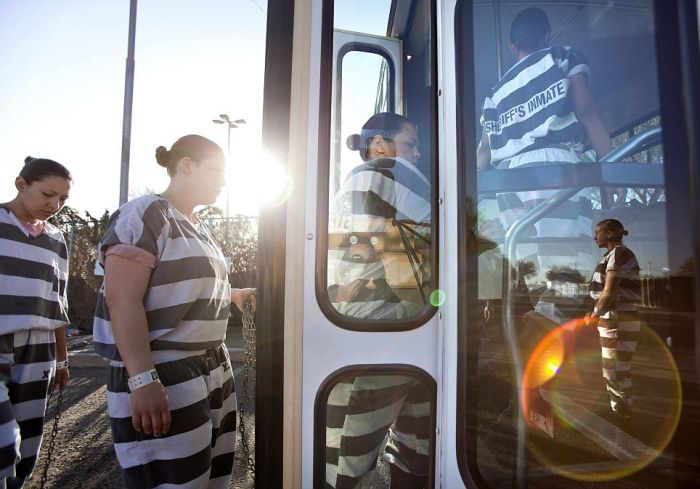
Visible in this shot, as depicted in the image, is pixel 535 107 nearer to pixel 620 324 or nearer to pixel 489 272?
pixel 489 272

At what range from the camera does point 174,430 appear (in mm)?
1482

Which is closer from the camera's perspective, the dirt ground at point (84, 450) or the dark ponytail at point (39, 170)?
the dark ponytail at point (39, 170)

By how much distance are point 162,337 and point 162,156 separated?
769 mm

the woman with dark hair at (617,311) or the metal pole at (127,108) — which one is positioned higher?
the metal pole at (127,108)

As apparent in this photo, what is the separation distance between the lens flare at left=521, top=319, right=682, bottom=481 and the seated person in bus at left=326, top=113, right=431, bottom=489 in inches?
14.5

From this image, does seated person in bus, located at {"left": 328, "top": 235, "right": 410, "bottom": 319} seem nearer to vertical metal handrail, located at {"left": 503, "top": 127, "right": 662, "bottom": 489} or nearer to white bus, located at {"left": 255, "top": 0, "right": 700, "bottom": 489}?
white bus, located at {"left": 255, "top": 0, "right": 700, "bottom": 489}

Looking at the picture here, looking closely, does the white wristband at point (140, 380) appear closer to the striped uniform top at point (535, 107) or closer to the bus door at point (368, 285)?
the bus door at point (368, 285)

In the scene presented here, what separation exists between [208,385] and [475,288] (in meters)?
1.05

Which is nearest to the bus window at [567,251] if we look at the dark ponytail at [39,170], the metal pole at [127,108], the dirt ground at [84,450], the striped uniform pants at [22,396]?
the striped uniform pants at [22,396]

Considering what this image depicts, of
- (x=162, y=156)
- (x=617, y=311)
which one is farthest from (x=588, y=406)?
(x=162, y=156)

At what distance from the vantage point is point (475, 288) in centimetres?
132

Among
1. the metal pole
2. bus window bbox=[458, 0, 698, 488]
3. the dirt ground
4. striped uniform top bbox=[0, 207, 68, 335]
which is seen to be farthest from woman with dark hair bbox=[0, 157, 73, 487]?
the metal pole

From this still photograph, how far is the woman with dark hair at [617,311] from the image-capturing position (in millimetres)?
1241

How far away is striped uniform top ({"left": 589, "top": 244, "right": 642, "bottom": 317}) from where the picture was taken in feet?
4.07
